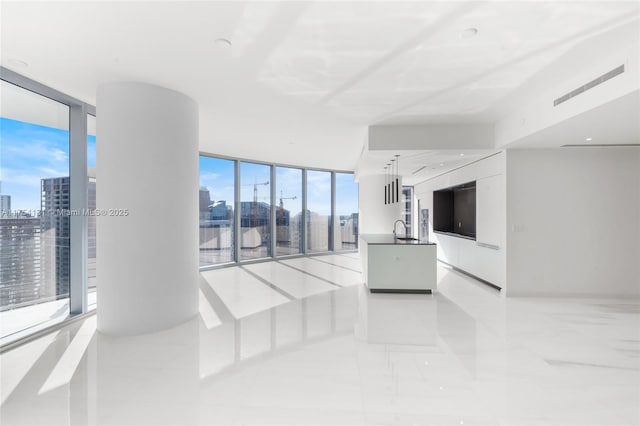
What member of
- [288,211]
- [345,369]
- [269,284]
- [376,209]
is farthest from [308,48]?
[288,211]

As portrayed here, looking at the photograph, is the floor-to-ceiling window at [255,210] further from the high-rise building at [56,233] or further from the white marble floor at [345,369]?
the high-rise building at [56,233]

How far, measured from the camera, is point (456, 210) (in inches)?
292

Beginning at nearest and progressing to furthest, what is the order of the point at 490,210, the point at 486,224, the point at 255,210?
the point at 490,210, the point at 486,224, the point at 255,210

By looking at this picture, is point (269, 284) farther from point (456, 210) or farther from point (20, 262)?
point (456, 210)

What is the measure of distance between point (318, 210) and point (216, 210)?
331 centimetres

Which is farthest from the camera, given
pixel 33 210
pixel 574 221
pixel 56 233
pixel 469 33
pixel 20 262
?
pixel 574 221

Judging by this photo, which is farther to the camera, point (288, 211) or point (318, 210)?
point (318, 210)

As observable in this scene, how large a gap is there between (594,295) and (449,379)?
389 cm

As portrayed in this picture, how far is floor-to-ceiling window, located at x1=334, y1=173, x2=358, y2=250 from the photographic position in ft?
32.7

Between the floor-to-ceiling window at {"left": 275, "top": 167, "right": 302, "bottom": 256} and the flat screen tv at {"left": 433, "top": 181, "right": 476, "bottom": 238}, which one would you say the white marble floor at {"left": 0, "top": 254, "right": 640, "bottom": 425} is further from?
the floor-to-ceiling window at {"left": 275, "top": 167, "right": 302, "bottom": 256}

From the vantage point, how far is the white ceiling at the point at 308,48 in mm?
2184

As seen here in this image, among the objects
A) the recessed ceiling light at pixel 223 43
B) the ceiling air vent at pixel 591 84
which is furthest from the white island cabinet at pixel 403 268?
the recessed ceiling light at pixel 223 43

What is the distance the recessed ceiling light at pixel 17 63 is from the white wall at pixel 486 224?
612cm

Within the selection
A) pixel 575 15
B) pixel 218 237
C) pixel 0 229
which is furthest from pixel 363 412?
pixel 218 237
